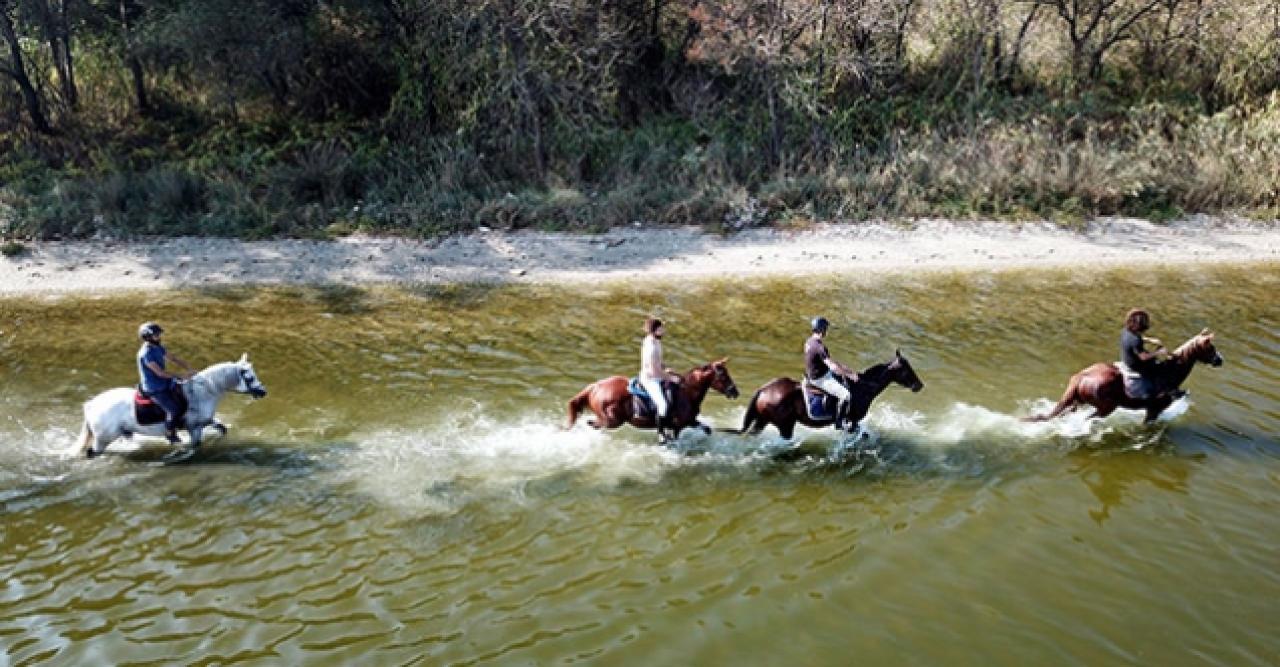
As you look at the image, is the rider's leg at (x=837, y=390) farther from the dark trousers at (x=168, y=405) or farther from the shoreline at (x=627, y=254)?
the shoreline at (x=627, y=254)

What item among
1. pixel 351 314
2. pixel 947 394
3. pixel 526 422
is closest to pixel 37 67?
pixel 351 314

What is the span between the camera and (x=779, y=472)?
1198 cm

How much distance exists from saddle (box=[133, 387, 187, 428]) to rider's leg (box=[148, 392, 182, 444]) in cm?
5

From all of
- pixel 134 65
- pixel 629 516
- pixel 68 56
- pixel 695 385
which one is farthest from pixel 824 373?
pixel 68 56

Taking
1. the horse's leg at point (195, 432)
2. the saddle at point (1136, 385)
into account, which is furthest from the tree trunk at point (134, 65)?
the saddle at point (1136, 385)

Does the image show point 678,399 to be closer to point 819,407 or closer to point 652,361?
point 652,361

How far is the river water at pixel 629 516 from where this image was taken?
8.63 metres

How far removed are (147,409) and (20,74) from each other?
23.1m

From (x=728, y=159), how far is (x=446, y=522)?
19022 mm

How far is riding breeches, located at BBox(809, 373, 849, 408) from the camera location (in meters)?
12.3

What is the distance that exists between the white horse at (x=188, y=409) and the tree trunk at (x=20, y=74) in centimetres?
2193

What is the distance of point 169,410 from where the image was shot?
482 inches

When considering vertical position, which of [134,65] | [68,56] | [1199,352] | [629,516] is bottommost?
[629,516]

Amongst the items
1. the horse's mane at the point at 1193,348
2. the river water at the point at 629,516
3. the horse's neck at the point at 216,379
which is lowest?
the river water at the point at 629,516
